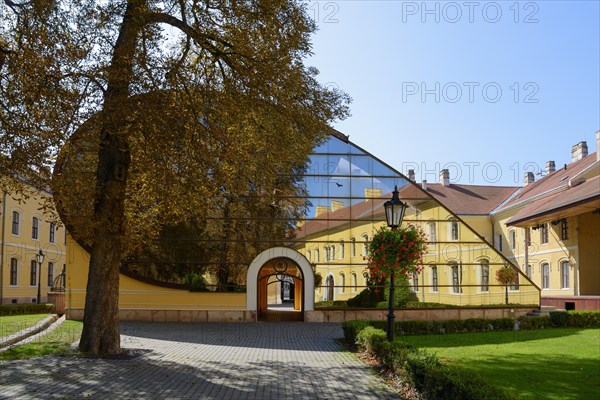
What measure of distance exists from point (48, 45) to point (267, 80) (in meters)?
4.23

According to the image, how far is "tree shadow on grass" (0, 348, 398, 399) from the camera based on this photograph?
31.3 feet

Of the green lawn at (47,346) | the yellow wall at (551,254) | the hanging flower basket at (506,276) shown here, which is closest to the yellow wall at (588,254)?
the yellow wall at (551,254)

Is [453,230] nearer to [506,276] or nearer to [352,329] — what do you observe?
[506,276]

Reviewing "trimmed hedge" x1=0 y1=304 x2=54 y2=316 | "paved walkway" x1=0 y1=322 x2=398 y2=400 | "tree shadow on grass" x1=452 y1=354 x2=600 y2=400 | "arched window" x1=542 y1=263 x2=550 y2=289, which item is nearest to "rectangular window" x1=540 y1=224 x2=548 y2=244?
"arched window" x1=542 y1=263 x2=550 y2=289

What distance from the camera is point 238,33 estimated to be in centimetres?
1284

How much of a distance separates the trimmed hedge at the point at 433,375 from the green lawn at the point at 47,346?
23.7ft

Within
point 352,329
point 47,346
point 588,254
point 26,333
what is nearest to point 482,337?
point 352,329

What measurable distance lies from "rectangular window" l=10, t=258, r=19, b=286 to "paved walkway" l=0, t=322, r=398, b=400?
25.6 m

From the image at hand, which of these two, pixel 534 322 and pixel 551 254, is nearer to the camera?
pixel 534 322

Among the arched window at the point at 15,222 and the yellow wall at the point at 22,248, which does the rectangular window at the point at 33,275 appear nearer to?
the yellow wall at the point at 22,248

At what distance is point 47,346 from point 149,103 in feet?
23.1

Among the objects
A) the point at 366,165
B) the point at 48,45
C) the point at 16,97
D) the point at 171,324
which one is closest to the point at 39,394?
the point at 16,97

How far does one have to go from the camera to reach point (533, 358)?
14469 millimetres

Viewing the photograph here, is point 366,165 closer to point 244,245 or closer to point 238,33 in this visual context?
point 244,245
